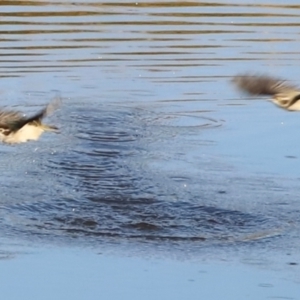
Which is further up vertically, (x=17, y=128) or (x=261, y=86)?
(x=261, y=86)

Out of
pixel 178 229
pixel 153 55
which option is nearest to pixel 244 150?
pixel 178 229

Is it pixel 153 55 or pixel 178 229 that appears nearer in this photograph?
pixel 178 229

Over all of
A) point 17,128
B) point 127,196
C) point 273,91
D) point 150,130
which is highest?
point 150,130

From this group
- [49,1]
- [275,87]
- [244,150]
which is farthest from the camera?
[49,1]

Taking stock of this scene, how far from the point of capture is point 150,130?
12.0 m

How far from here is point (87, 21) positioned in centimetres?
1795

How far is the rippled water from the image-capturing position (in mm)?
9141

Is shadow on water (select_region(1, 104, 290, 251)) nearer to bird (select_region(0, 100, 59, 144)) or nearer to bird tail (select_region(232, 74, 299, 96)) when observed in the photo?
bird (select_region(0, 100, 59, 144))

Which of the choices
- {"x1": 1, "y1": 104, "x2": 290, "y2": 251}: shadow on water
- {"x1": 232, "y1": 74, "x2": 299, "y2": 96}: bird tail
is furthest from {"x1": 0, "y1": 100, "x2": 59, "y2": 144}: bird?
{"x1": 232, "y1": 74, "x2": 299, "y2": 96}: bird tail

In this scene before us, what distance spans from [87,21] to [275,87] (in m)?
8.44

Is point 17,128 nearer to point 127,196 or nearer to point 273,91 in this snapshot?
point 127,196

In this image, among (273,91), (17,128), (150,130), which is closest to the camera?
(17,128)

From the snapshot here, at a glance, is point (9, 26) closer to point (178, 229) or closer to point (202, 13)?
point (202, 13)

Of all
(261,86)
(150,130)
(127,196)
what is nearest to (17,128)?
(127,196)
